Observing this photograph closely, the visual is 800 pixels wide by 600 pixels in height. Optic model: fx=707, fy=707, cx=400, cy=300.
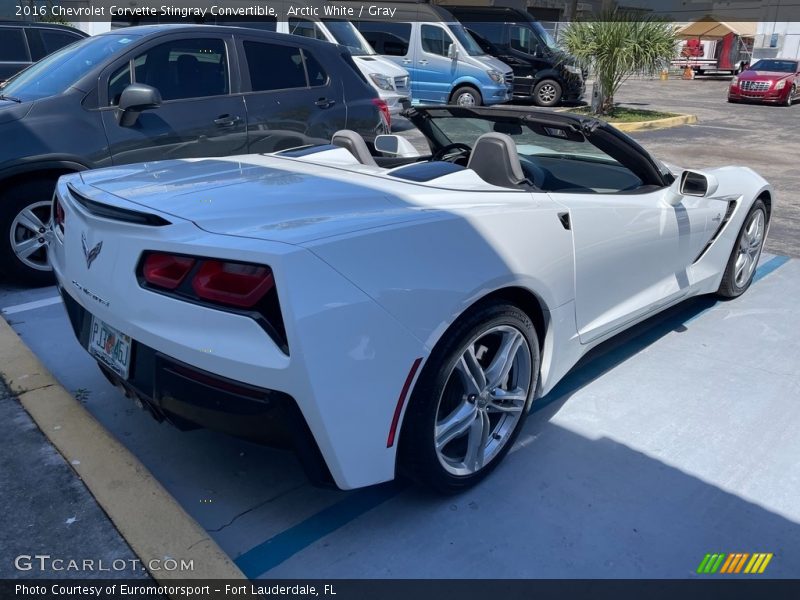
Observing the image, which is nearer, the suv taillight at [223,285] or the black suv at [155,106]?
the suv taillight at [223,285]

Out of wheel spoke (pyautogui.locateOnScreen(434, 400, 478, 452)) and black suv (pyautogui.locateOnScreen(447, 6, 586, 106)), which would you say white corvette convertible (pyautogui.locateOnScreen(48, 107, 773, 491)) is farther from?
black suv (pyautogui.locateOnScreen(447, 6, 586, 106))

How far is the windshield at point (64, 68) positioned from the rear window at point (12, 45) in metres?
4.20

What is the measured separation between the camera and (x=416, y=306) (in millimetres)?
2258

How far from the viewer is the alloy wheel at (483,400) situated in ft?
8.49

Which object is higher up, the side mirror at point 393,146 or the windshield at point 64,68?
the windshield at point 64,68

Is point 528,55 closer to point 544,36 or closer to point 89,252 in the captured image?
point 544,36

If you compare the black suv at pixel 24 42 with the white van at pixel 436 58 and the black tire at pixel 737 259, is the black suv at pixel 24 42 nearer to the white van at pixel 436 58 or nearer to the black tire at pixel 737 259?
the white van at pixel 436 58

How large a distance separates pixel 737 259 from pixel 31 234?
472cm

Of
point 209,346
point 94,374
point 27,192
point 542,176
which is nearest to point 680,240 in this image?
point 542,176

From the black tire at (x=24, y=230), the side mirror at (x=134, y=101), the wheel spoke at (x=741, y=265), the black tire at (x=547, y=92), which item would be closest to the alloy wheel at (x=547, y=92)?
the black tire at (x=547, y=92)

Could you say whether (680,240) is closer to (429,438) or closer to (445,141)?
(445,141)

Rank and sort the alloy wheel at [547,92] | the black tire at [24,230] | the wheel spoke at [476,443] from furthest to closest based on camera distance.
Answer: the alloy wheel at [547,92] < the black tire at [24,230] < the wheel spoke at [476,443]

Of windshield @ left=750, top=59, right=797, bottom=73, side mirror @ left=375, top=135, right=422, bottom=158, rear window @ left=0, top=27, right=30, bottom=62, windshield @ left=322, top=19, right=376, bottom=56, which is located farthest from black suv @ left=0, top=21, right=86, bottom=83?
windshield @ left=750, top=59, right=797, bottom=73

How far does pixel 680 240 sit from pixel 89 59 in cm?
423
